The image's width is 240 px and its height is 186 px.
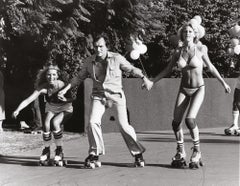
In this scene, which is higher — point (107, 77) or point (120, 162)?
point (107, 77)

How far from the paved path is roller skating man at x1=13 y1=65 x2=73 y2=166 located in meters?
0.25

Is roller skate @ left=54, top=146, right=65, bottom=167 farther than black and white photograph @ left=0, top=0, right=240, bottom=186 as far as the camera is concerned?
Yes

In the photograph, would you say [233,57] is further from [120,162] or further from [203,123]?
[120,162]

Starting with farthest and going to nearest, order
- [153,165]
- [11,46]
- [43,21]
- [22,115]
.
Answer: [22,115]
[11,46]
[43,21]
[153,165]

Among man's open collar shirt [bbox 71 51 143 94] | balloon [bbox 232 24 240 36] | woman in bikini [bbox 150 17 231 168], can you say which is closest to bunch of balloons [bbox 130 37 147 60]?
balloon [bbox 232 24 240 36]

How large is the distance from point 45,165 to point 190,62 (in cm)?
260

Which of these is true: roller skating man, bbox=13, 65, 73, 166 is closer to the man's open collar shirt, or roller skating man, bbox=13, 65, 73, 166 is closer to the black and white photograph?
the black and white photograph

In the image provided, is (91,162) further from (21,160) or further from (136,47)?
(136,47)

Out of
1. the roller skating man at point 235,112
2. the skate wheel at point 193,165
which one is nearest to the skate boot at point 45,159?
the skate wheel at point 193,165

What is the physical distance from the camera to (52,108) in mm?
9156

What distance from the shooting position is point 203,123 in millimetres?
16125

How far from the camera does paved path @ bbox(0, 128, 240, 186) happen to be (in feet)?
24.4

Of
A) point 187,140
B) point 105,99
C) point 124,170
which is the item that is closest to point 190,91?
point 105,99

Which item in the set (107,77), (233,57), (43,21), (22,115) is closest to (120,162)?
(107,77)
